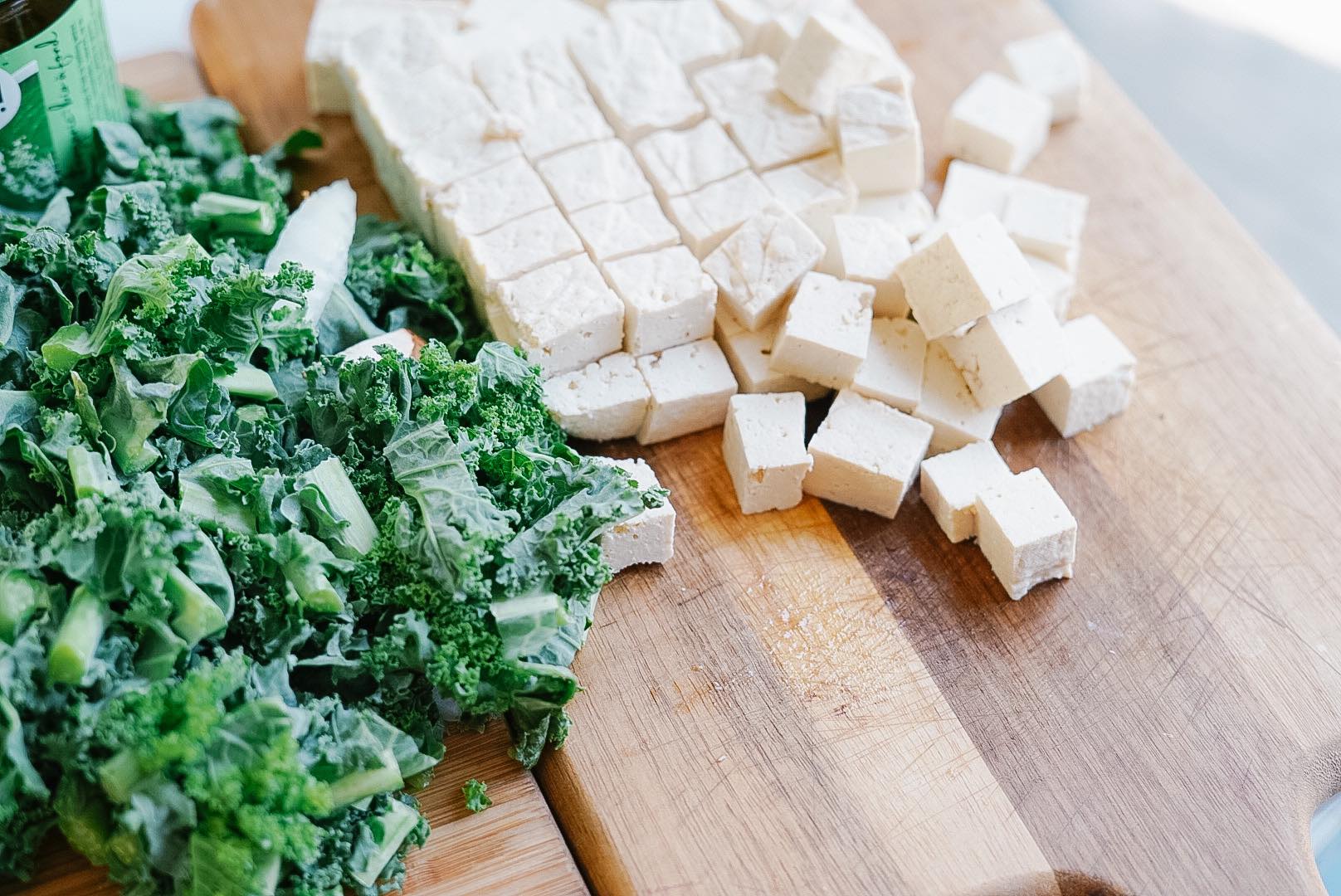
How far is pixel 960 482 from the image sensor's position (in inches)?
139

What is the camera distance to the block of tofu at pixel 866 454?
3.49 meters

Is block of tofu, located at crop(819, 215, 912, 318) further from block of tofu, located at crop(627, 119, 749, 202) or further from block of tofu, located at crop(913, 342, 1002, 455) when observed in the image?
block of tofu, located at crop(627, 119, 749, 202)

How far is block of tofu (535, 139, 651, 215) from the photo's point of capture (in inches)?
152

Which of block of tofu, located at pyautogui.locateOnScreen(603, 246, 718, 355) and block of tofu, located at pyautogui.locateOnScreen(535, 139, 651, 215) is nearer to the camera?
block of tofu, located at pyautogui.locateOnScreen(603, 246, 718, 355)

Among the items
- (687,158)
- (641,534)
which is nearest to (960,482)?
(641,534)

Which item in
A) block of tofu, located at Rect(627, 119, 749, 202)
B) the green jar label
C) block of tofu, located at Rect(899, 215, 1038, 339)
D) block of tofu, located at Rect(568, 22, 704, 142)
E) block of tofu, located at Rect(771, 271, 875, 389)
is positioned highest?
the green jar label

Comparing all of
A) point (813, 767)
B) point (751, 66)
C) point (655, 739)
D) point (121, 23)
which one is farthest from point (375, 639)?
point (121, 23)

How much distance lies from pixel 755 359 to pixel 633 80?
1138 millimetres

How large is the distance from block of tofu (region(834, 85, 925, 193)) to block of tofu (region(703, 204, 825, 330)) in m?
0.35

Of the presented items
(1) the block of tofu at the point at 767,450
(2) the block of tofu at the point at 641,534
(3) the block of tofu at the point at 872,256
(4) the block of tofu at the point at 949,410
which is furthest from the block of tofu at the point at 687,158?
(2) the block of tofu at the point at 641,534

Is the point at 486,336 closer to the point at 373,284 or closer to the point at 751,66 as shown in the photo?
the point at 373,284

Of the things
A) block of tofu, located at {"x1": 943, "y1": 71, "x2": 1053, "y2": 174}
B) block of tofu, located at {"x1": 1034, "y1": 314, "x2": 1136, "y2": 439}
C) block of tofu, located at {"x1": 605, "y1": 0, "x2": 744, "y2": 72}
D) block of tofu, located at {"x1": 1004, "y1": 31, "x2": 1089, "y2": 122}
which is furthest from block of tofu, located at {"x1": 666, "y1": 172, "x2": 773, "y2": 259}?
block of tofu, located at {"x1": 1004, "y1": 31, "x2": 1089, "y2": 122}

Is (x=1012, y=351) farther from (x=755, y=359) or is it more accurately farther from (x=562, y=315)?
(x=562, y=315)

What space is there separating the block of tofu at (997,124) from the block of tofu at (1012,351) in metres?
0.89
